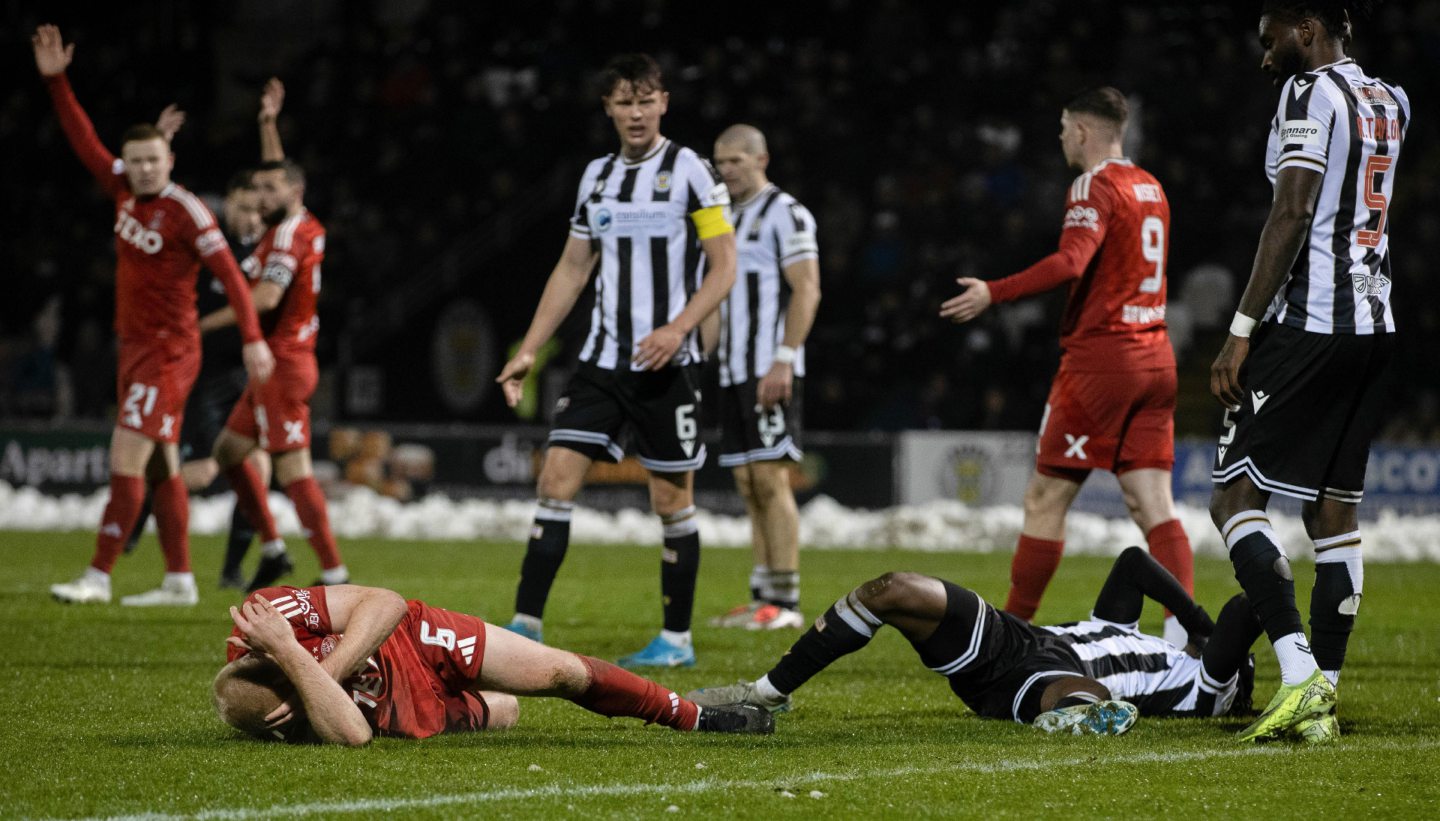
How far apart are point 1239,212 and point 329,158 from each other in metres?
11.9

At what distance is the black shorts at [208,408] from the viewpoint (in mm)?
10789

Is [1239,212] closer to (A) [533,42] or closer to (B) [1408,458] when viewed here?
(B) [1408,458]

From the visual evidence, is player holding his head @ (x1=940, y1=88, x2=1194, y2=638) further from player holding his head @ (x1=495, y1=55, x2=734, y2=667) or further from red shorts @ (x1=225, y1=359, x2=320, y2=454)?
red shorts @ (x1=225, y1=359, x2=320, y2=454)

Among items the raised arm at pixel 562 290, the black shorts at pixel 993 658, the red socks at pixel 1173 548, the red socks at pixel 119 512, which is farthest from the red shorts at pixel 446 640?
the red socks at pixel 119 512

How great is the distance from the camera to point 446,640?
4789 millimetres

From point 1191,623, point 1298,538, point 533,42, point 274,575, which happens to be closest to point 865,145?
point 533,42

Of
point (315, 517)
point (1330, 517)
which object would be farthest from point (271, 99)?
point (1330, 517)

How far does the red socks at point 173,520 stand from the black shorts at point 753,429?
292 cm

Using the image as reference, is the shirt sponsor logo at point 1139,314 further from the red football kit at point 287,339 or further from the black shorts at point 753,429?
the red football kit at point 287,339

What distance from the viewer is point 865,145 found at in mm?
19844

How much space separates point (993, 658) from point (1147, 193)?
2462 millimetres

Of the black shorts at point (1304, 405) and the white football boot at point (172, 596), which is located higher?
the black shorts at point (1304, 405)

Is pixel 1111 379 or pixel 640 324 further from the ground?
pixel 640 324

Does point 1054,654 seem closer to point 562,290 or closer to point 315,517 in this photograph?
point 562,290
